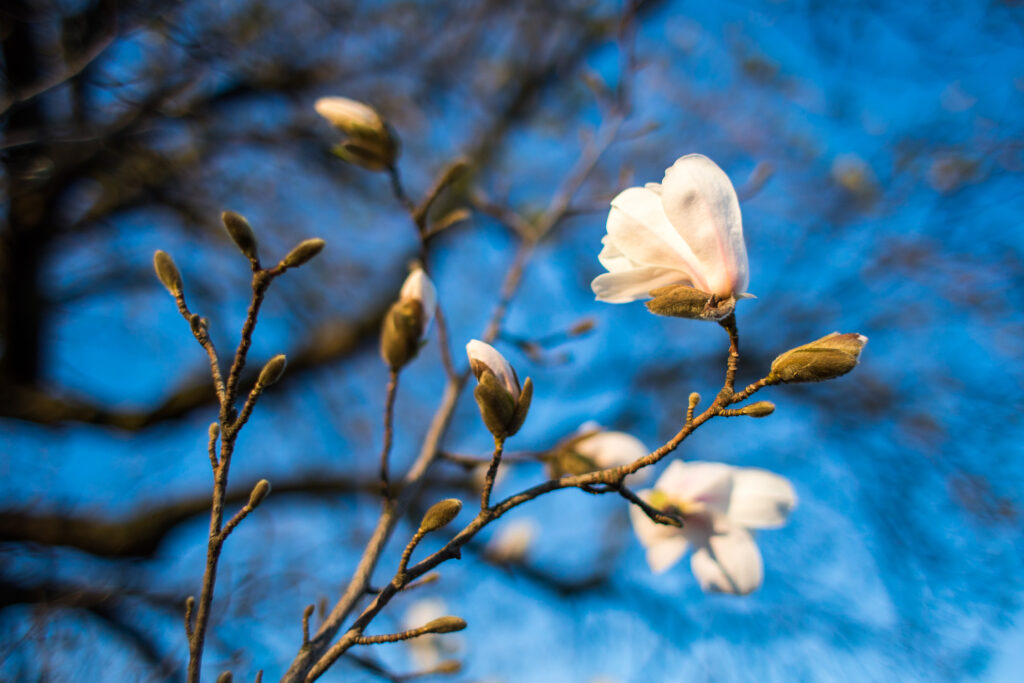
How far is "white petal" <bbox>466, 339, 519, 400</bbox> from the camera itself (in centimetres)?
52

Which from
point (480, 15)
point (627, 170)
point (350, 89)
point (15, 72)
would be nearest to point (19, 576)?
point (627, 170)

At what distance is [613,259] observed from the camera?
2.06 feet

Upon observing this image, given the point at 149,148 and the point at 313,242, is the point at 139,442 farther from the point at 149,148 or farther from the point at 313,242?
the point at 313,242

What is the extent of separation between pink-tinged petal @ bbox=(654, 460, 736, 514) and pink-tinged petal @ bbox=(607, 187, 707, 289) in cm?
29

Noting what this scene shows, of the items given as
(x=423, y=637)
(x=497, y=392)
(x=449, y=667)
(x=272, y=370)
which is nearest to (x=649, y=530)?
(x=449, y=667)

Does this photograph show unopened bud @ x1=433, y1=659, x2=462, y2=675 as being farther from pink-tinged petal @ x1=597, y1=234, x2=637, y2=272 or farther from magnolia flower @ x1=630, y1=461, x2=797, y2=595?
pink-tinged petal @ x1=597, y1=234, x2=637, y2=272

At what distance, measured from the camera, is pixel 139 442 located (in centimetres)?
234

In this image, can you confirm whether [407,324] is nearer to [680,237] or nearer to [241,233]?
[241,233]

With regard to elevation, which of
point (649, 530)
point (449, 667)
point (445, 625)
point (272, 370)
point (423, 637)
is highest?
point (272, 370)

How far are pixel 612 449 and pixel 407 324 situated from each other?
36 cm

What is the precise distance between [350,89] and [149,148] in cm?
95

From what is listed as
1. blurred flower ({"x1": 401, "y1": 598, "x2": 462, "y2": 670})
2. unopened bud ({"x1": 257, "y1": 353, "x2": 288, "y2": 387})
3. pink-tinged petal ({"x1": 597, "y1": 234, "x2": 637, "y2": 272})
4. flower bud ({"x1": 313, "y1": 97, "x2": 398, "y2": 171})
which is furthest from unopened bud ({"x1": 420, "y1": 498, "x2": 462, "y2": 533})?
blurred flower ({"x1": 401, "y1": 598, "x2": 462, "y2": 670})

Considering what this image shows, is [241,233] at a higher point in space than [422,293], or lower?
higher

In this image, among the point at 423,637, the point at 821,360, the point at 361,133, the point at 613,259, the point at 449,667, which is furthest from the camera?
the point at 423,637
